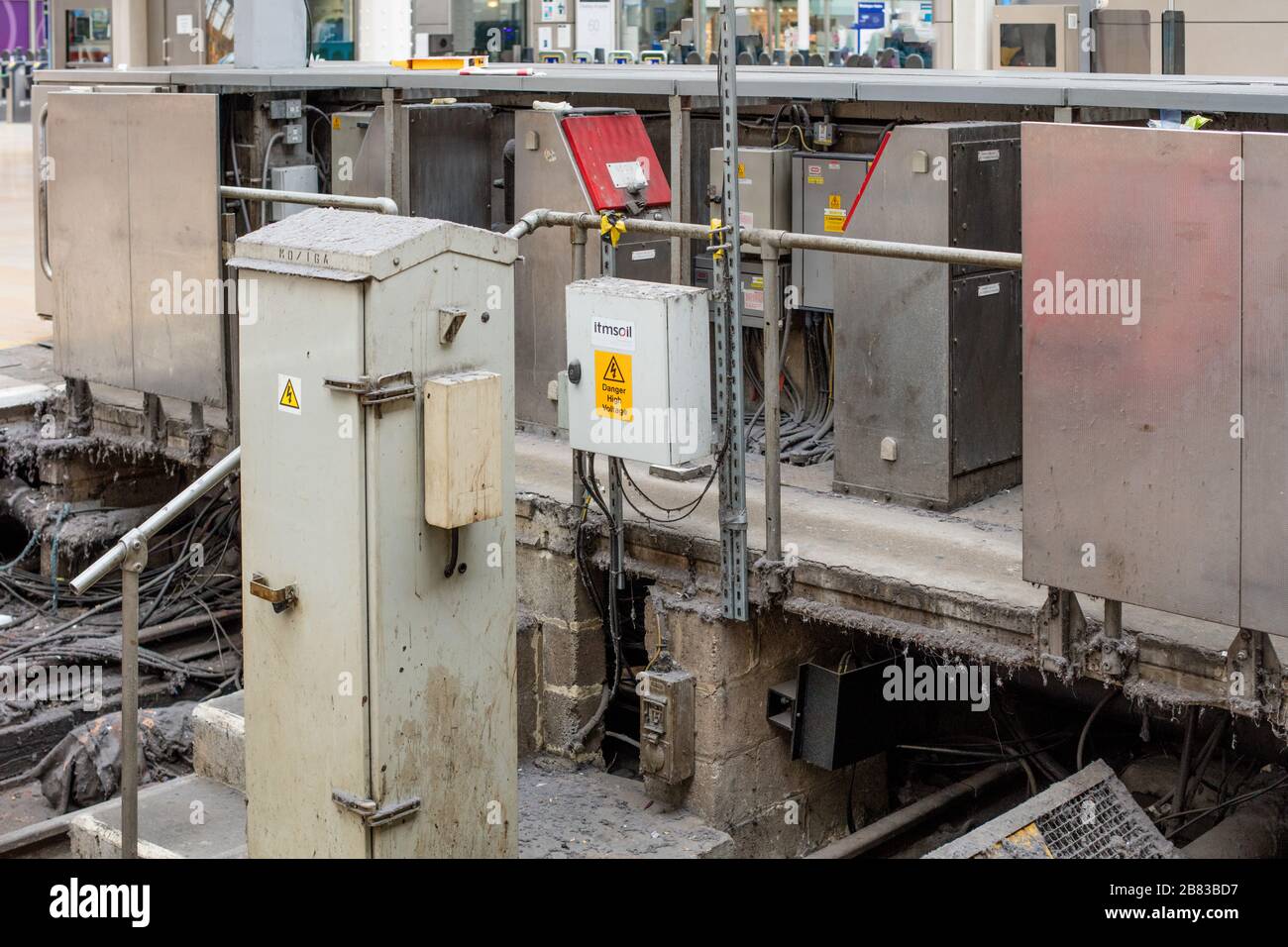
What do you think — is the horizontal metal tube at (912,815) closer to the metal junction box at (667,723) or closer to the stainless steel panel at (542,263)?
the metal junction box at (667,723)

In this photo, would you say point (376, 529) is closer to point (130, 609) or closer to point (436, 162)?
point (130, 609)

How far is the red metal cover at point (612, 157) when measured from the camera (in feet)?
23.2

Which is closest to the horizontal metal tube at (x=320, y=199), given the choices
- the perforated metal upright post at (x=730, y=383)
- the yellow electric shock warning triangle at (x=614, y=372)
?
the yellow electric shock warning triangle at (x=614, y=372)

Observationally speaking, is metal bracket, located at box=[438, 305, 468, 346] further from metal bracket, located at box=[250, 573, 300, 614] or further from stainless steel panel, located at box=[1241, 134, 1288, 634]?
stainless steel panel, located at box=[1241, 134, 1288, 634]

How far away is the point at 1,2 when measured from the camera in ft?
113

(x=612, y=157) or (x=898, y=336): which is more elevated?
(x=612, y=157)

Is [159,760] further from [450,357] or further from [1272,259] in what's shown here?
[1272,259]

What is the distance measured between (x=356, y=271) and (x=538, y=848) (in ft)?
7.10

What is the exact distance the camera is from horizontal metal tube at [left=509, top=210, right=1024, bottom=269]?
184 inches

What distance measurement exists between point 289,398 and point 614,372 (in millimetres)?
1649

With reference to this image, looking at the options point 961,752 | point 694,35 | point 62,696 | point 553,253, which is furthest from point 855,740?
point 694,35

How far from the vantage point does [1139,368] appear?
4270 mm

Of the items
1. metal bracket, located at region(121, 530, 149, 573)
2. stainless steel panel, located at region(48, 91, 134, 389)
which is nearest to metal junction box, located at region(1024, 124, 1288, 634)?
metal bracket, located at region(121, 530, 149, 573)

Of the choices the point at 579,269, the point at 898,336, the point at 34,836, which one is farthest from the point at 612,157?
the point at 34,836
